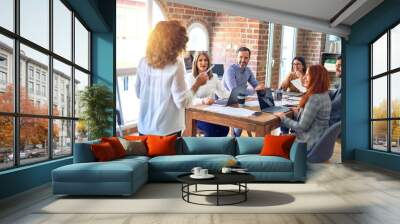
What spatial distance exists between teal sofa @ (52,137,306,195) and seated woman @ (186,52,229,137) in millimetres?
1240

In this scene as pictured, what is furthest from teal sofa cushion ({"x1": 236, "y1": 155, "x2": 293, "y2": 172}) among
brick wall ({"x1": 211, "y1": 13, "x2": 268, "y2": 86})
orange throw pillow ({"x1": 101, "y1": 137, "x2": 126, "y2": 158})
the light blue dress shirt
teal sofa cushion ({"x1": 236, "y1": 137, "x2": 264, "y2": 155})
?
brick wall ({"x1": 211, "y1": 13, "x2": 268, "y2": 86})

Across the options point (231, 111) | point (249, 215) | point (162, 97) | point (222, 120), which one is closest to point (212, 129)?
point (222, 120)

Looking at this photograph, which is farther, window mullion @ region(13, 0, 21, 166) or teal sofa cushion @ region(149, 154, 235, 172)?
teal sofa cushion @ region(149, 154, 235, 172)

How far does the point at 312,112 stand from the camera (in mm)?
9594

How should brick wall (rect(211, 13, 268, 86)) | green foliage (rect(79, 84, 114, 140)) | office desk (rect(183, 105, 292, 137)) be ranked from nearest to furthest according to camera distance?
green foliage (rect(79, 84, 114, 140)) < office desk (rect(183, 105, 292, 137)) < brick wall (rect(211, 13, 268, 86))

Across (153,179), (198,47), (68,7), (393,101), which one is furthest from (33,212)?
(393,101)

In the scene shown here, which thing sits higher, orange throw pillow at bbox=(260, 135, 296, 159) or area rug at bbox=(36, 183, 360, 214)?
orange throw pillow at bbox=(260, 135, 296, 159)

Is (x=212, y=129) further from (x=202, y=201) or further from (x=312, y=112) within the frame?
(x=202, y=201)

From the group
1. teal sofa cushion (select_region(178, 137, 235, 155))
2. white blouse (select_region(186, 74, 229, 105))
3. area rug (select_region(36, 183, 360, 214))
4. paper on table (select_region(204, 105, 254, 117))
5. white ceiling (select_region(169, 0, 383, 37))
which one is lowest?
area rug (select_region(36, 183, 360, 214))

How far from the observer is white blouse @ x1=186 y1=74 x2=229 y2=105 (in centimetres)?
916

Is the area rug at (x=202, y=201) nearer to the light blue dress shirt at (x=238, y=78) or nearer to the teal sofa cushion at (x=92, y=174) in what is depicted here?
the teal sofa cushion at (x=92, y=174)

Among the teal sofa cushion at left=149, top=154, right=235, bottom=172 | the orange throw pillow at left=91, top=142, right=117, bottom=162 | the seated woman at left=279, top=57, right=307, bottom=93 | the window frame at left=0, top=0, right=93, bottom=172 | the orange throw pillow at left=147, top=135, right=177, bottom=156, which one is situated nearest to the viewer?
the window frame at left=0, top=0, right=93, bottom=172

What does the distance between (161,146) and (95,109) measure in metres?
1.65

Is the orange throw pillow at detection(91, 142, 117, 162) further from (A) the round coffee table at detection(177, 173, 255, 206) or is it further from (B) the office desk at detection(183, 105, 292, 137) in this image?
(B) the office desk at detection(183, 105, 292, 137)
